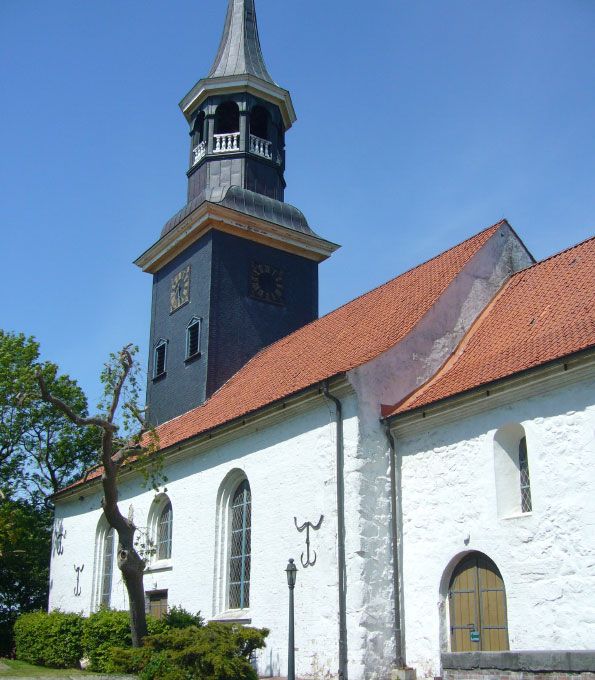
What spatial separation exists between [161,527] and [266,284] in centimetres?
745

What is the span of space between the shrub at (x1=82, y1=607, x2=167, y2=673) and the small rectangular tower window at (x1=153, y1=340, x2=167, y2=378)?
9.07 metres

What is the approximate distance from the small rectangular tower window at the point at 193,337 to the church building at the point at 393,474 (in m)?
0.09

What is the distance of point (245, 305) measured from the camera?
72.1 feet

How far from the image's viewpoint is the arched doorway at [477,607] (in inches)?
438

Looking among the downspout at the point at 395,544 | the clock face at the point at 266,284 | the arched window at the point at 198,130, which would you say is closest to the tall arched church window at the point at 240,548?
the downspout at the point at 395,544

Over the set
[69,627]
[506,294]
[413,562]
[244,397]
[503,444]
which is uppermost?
[506,294]

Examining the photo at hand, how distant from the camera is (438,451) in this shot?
12688 millimetres

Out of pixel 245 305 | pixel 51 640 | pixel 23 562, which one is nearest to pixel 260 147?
pixel 245 305

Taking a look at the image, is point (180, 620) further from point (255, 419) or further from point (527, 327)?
point (527, 327)

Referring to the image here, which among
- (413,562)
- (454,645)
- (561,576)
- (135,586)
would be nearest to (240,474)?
(135,586)

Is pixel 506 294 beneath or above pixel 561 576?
above

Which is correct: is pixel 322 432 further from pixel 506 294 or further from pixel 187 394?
pixel 187 394

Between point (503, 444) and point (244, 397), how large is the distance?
758cm

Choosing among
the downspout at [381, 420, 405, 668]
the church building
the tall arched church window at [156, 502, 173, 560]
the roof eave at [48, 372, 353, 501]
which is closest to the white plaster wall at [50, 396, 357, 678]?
the church building
